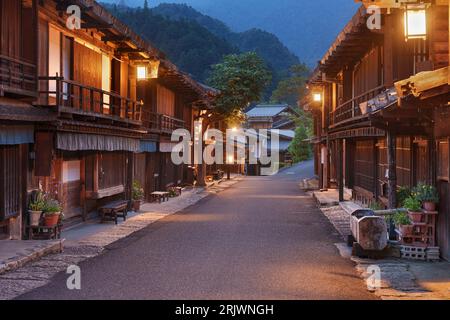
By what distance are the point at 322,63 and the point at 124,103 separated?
33.8ft

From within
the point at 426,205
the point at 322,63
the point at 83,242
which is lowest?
the point at 83,242

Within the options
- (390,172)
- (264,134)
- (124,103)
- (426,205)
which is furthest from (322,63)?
(264,134)

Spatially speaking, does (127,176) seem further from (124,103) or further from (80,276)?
(80,276)

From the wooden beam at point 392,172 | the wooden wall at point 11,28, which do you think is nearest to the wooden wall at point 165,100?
the wooden wall at point 11,28

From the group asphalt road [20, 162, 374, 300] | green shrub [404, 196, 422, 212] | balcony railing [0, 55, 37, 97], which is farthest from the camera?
green shrub [404, 196, 422, 212]

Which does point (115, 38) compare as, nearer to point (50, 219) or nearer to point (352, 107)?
point (50, 219)

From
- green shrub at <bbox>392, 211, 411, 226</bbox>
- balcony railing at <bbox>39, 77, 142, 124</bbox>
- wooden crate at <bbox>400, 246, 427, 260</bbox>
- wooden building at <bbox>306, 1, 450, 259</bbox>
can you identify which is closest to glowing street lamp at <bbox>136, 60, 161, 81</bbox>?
balcony railing at <bbox>39, 77, 142, 124</bbox>

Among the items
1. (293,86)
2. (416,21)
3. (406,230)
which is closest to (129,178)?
(406,230)

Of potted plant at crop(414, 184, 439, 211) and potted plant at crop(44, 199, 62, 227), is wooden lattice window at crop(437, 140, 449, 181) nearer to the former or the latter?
potted plant at crop(414, 184, 439, 211)

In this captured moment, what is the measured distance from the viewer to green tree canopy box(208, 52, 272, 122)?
4706cm

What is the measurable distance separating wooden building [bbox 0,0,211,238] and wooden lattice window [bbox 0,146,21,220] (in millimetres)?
24

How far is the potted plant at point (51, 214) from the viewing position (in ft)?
50.1

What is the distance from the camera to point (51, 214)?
15.3 metres

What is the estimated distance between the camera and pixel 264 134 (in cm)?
8388
